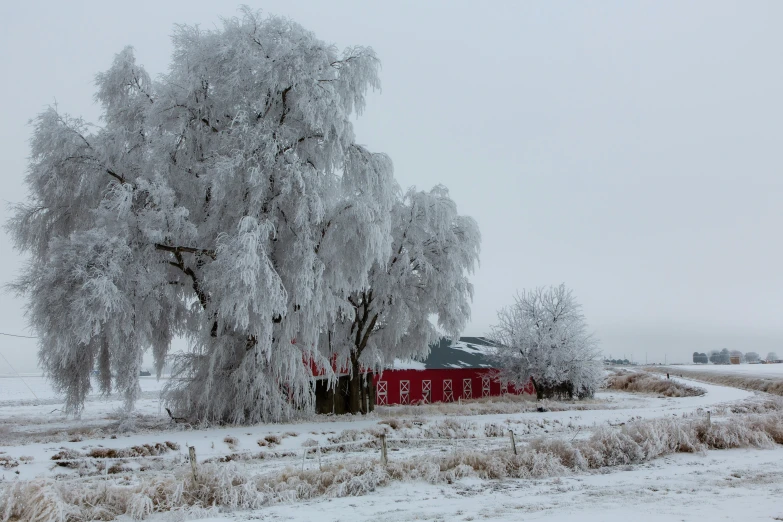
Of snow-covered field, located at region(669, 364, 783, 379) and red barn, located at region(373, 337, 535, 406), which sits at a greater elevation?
red barn, located at region(373, 337, 535, 406)

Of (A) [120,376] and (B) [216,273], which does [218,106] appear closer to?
(B) [216,273]

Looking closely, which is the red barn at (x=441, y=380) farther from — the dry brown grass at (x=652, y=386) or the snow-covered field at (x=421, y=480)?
the snow-covered field at (x=421, y=480)

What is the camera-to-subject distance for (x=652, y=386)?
48.5m

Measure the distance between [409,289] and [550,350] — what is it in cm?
1377

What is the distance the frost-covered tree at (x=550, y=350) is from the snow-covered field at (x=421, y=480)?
46.8ft

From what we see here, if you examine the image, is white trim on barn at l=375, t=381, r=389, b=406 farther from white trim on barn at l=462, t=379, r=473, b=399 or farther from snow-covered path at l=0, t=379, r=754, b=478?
snow-covered path at l=0, t=379, r=754, b=478

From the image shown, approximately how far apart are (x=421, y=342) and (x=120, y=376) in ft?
44.8

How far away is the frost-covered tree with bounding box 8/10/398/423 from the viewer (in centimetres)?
1870

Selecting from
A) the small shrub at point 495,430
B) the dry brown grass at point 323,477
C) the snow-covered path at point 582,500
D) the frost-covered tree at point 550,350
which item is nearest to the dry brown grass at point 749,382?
the frost-covered tree at point 550,350

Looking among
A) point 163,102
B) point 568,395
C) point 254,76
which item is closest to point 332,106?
point 254,76

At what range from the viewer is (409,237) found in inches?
1054

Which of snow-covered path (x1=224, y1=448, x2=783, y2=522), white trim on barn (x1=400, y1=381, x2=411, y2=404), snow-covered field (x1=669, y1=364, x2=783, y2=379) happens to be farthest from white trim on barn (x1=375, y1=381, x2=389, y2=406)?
snow-covered field (x1=669, y1=364, x2=783, y2=379)

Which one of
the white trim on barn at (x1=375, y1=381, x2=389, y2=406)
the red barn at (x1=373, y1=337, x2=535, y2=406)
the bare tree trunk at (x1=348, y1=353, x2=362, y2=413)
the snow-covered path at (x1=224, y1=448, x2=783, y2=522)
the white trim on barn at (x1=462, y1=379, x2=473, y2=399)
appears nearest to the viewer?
the snow-covered path at (x1=224, y1=448, x2=783, y2=522)

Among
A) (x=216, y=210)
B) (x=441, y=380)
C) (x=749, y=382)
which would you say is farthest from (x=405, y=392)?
(x=749, y=382)
